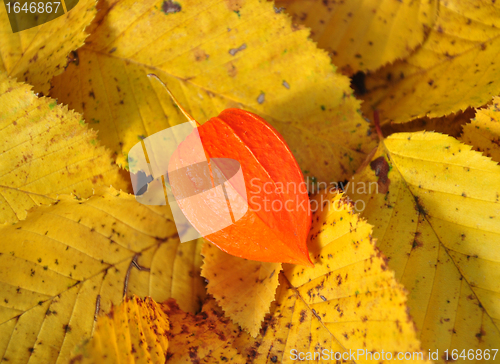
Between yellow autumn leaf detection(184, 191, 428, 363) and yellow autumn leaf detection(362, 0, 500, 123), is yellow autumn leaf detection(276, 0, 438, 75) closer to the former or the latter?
yellow autumn leaf detection(362, 0, 500, 123)

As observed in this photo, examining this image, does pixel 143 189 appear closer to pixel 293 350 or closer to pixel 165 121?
pixel 165 121

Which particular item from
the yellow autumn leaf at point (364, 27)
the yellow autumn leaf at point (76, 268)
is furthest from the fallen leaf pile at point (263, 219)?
the yellow autumn leaf at point (364, 27)

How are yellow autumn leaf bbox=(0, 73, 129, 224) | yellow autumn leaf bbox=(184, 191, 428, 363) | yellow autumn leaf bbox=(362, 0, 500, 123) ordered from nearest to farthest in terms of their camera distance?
yellow autumn leaf bbox=(184, 191, 428, 363), yellow autumn leaf bbox=(0, 73, 129, 224), yellow autumn leaf bbox=(362, 0, 500, 123)

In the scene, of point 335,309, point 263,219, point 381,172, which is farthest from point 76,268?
point 381,172

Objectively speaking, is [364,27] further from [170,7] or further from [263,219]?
[263,219]

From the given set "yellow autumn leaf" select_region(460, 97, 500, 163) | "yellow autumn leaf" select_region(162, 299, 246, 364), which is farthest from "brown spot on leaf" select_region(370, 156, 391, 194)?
"yellow autumn leaf" select_region(162, 299, 246, 364)

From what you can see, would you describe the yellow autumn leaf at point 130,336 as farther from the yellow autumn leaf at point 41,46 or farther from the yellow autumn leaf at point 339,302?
the yellow autumn leaf at point 41,46

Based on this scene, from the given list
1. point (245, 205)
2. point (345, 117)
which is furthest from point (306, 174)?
point (245, 205)
